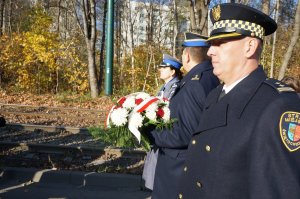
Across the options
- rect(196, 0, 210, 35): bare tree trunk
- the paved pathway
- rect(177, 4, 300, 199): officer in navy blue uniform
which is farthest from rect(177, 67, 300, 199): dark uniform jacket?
rect(196, 0, 210, 35): bare tree trunk

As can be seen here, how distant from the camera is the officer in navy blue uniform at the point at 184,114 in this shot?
2684 mm

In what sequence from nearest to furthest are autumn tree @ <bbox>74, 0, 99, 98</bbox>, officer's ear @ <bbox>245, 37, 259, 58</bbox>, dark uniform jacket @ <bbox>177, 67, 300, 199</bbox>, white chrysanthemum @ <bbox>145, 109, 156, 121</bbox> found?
dark uniform jacket @ <bbox>177, 67, 300, 199</bbox>
officer's ear @ <bbox>245, 37, 259, 58</bbox>
white chrysanthemum @ <bbox>145, 109, 156, 121</bbox>
autumn tree @ <bbox>74, 0, 99, 98</bbox>

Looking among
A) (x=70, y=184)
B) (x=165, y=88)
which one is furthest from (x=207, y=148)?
(x=70, y=184)

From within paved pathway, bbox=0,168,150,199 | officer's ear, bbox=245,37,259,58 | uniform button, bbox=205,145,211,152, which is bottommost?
paved pathway, bbox=0,168,150,199

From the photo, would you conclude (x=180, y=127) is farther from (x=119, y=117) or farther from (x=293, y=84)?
(x=293, y=84)

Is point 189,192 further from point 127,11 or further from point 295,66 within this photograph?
point 127,11

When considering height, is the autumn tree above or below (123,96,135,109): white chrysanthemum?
above

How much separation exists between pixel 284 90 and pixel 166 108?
52.2 inches

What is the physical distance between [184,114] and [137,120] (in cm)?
40

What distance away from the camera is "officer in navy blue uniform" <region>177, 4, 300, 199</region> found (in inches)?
61.1

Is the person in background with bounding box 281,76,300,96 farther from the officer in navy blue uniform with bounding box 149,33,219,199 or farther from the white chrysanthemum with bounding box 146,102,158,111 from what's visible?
the white chrysanthemum with bounding box 146,102,158,111

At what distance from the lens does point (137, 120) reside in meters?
2.77

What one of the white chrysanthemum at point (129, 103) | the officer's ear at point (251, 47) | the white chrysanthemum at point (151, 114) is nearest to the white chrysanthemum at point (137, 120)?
the white chrysanthemum at point (151, 114)

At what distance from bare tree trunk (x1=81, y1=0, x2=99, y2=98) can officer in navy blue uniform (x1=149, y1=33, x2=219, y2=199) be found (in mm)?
14638
